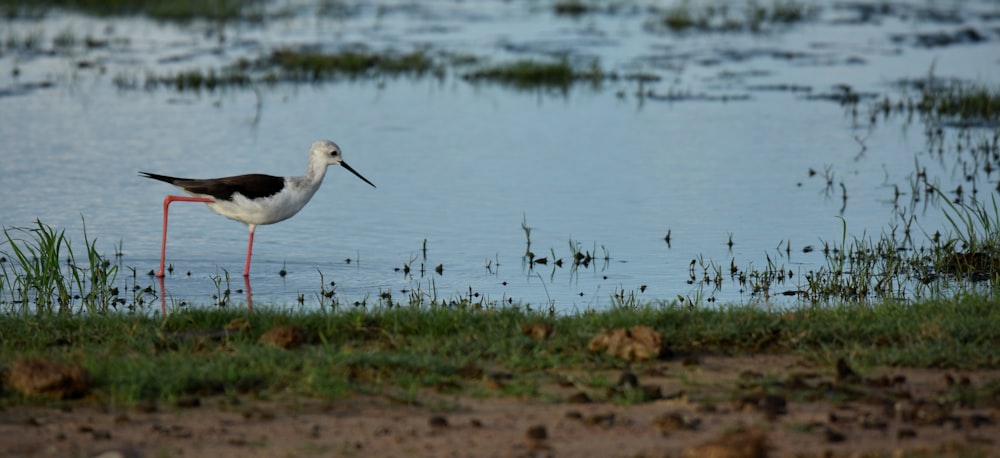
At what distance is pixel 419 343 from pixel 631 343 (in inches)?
40.4

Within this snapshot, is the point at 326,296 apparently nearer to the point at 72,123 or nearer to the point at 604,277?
the point at 604,277

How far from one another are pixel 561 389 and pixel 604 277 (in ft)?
12.6

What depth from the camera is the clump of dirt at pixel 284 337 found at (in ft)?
21.1

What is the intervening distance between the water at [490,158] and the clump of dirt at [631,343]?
243cm

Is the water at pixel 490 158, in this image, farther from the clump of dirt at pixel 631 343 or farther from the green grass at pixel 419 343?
the clump of dirt at pixel 631 343

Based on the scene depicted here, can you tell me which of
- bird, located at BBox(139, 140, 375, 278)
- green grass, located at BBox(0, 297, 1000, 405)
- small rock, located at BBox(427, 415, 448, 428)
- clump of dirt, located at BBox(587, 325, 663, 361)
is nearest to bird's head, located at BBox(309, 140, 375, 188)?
bird, located at BBox(139, 140, 375, 278)

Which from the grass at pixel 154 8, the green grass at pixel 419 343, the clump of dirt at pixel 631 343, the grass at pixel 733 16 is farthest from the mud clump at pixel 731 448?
the grass at pixel 154 8

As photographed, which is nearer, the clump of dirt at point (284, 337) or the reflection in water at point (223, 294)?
the clump of dirt at point (284, 337)

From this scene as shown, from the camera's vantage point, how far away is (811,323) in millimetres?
6676

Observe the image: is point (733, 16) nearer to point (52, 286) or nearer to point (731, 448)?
point (52, 286)

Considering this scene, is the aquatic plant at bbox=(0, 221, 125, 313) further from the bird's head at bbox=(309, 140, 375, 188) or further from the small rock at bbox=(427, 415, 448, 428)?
the small rock at bbox=(427, 415, 448, 428)

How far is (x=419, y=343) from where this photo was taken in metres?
6.47

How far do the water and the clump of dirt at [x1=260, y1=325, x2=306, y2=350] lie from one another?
2.04 meters

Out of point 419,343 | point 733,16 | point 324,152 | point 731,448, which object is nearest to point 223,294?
point 324,152
